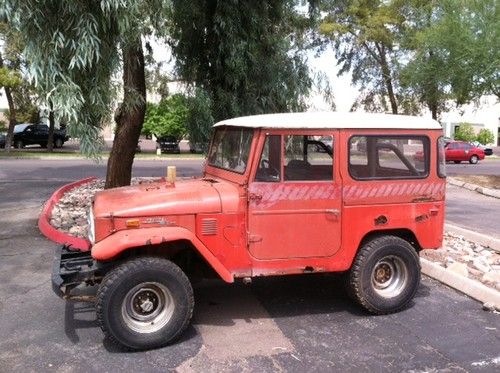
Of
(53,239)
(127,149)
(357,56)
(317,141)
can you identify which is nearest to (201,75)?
(127,149)

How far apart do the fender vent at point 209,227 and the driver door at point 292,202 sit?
335 millimetres

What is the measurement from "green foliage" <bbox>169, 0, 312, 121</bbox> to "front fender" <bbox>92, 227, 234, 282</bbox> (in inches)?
187

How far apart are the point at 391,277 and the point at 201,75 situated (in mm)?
5503

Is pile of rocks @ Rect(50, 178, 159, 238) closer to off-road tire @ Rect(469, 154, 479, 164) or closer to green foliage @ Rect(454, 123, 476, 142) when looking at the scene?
off-road tire @ Rect(469, 154, 479, 164)

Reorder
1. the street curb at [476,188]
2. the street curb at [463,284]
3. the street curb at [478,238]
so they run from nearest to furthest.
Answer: the street curb at [463,284] < the street curb at [478,238] < the street curb at [476,188]

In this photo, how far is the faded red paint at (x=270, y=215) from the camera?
4605mm

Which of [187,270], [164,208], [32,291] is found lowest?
[32,291]

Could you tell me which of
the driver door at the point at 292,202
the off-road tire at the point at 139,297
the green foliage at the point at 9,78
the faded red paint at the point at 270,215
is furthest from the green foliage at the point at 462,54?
the green foliage at the point at 9,78

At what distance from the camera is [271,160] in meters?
4.95

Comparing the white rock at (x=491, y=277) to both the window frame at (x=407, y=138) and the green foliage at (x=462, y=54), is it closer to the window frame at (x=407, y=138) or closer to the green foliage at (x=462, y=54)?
the window frame at (x=407, y=138)

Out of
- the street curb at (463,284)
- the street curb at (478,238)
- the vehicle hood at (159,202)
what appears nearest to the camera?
the vehicle hood at (159,202)

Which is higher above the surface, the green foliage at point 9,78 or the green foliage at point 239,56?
the green foliage at point 9,78

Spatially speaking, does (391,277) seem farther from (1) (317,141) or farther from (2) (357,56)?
(2) (357,56)

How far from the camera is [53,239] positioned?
Result: 27.8 feet
